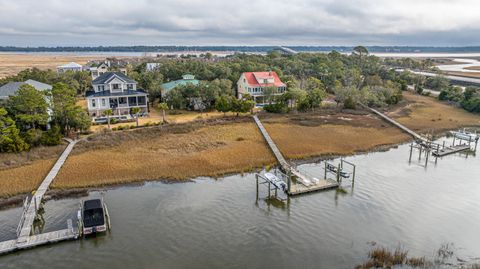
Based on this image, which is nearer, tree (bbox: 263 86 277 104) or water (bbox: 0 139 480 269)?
water (bbox: 0 139 480 269)

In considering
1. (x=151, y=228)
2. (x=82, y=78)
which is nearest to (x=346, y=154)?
(x=151, y=228)

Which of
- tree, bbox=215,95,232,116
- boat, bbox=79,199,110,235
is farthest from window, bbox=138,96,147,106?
boat, bbox=79,199,110,235

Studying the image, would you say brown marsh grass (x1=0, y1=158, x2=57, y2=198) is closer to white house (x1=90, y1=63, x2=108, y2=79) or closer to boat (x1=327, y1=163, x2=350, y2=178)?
boat (x1=327, y1=163, x2=350, y2=178)

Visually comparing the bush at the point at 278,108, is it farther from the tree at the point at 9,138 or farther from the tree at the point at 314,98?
the tree at the point at 9,138

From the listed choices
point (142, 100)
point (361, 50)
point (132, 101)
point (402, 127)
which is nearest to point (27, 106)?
point (132, 101)

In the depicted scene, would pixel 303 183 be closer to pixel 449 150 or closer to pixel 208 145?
pixel 208 145

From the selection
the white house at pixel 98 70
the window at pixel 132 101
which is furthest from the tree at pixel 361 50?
the window at pixel 132 101
